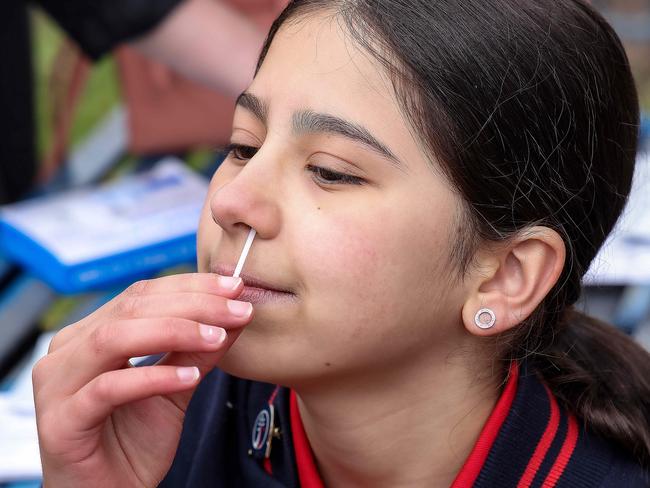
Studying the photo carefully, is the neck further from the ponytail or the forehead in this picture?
the forehead

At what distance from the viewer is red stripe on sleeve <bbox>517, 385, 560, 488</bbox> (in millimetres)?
1275

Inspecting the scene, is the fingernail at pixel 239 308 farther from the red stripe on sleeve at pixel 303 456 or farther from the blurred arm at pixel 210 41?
the blurred arm at pixel 210 41

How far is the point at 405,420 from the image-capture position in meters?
1.34

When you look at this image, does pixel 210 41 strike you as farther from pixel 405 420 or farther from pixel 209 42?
Result: pixel 405 420

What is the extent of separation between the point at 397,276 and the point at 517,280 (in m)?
0.21

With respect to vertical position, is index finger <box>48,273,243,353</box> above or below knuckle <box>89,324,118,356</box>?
above

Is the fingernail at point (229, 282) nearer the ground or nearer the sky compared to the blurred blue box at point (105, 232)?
nearer the sky

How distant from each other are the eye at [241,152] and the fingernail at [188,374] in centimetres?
34

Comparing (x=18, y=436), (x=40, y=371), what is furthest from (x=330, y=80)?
(x=18, y=436)

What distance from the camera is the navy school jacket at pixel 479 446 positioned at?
1.28 m

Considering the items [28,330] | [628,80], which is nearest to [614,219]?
[628,80]

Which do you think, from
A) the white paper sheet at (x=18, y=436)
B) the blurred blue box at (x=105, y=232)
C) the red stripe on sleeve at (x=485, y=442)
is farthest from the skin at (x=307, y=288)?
the blurred blue box at (x=105, y=232)

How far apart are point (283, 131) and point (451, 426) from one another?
507mm

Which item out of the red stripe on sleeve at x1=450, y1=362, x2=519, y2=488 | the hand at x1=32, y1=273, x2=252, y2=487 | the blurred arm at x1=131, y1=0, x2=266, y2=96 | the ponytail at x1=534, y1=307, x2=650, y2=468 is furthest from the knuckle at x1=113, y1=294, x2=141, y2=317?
the blurred arm at x1=131, y1=0, x2=266, y2=96
